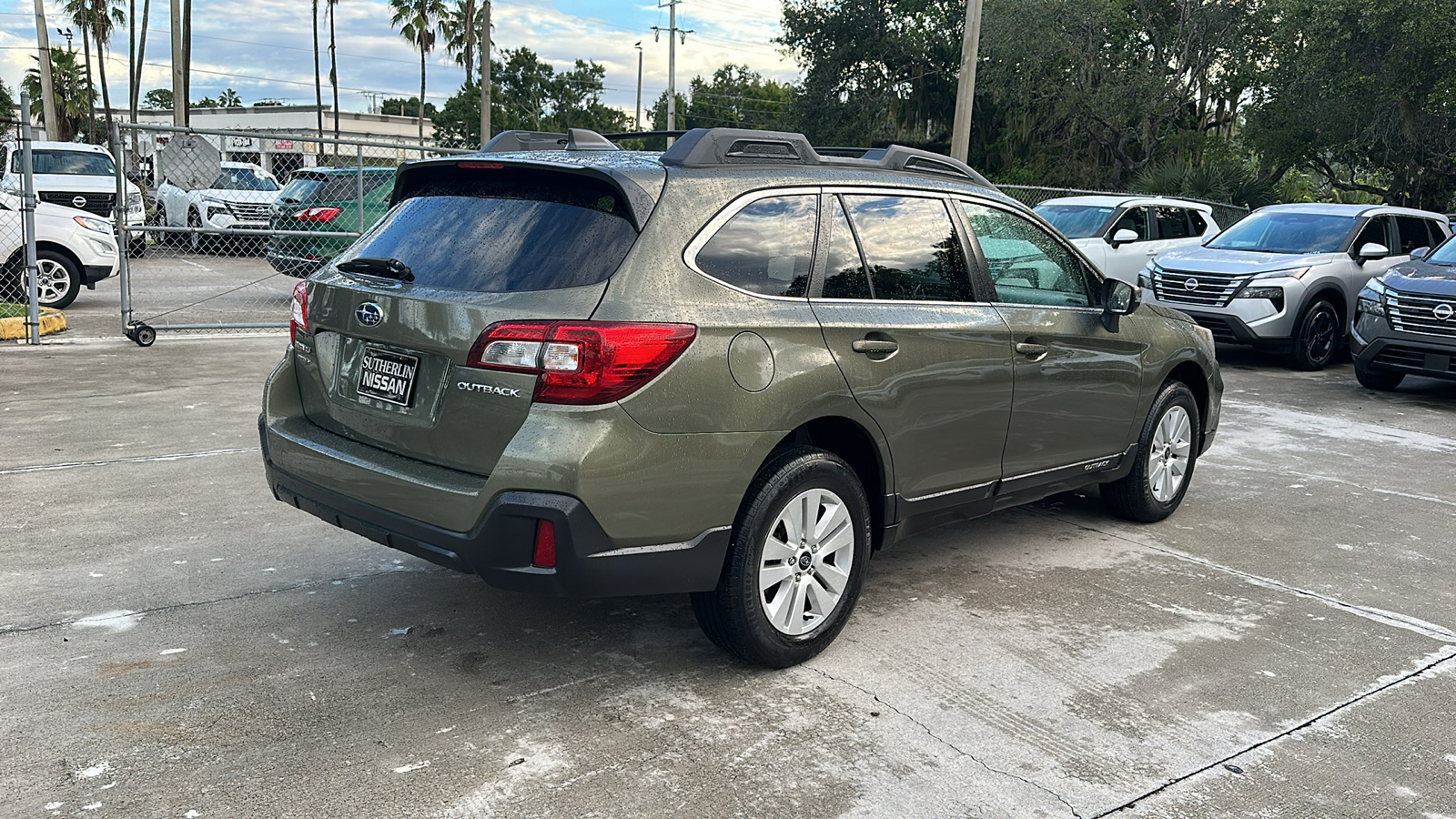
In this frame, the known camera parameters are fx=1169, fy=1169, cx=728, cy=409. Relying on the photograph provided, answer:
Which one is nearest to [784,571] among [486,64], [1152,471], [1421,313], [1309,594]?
[1309,594]

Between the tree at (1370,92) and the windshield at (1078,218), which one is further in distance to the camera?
the tree at (1370,92)

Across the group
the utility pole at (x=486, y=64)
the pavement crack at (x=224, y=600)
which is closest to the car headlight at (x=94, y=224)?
the pavement crack at (x=224, y=600)

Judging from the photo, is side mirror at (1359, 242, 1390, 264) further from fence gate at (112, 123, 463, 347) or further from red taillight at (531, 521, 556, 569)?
red taillight at (531, 521, 556, 569)

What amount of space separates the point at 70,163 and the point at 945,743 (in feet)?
75.2

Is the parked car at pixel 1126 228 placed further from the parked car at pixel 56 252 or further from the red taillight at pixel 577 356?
the red taillight at pixel 577 356

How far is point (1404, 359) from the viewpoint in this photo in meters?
10.2

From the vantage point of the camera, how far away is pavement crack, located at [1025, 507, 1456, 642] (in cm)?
459

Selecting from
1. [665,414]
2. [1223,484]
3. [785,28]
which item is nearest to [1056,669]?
[665,414]

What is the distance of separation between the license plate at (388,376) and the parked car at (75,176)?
19200 mm

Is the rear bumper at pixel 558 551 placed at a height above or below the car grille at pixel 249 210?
below

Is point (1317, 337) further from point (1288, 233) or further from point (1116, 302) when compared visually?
point (1116, 302)

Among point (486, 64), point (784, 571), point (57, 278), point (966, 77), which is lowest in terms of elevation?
point (784, 571)

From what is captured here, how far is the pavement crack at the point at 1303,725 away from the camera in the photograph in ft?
10.4

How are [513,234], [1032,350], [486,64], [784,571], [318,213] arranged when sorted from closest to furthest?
[513,234]
[784,571]
[1032,350]
[318,213]
[486,64]
